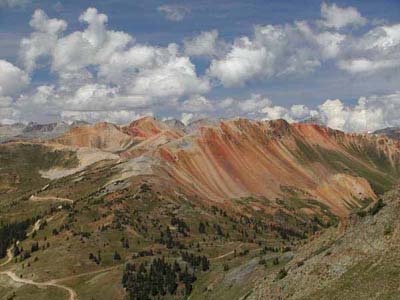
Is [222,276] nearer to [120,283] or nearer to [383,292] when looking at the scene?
[120,283]

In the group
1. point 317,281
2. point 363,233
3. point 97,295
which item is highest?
point 363,233

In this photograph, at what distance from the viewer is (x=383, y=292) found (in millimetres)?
49000

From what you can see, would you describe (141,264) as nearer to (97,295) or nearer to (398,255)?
(97,295)

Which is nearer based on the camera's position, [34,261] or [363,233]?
[363,233]

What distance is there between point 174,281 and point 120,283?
20299mm

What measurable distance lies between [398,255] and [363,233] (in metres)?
10.1

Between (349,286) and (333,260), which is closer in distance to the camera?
(349,286)

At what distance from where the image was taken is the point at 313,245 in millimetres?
75312

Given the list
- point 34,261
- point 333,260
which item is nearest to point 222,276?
point 333,260

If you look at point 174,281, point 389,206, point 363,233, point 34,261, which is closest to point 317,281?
point 363,233

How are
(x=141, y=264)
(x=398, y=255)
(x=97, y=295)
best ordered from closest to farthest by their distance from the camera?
(x=398, y=255)
(x=97, y=295)
(x=141, y=264)

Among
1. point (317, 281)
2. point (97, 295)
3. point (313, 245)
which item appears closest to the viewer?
point (317, 281)

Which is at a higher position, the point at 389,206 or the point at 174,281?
the point at 389,206

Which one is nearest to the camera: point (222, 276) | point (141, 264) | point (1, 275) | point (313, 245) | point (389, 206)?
point (389, 206)
